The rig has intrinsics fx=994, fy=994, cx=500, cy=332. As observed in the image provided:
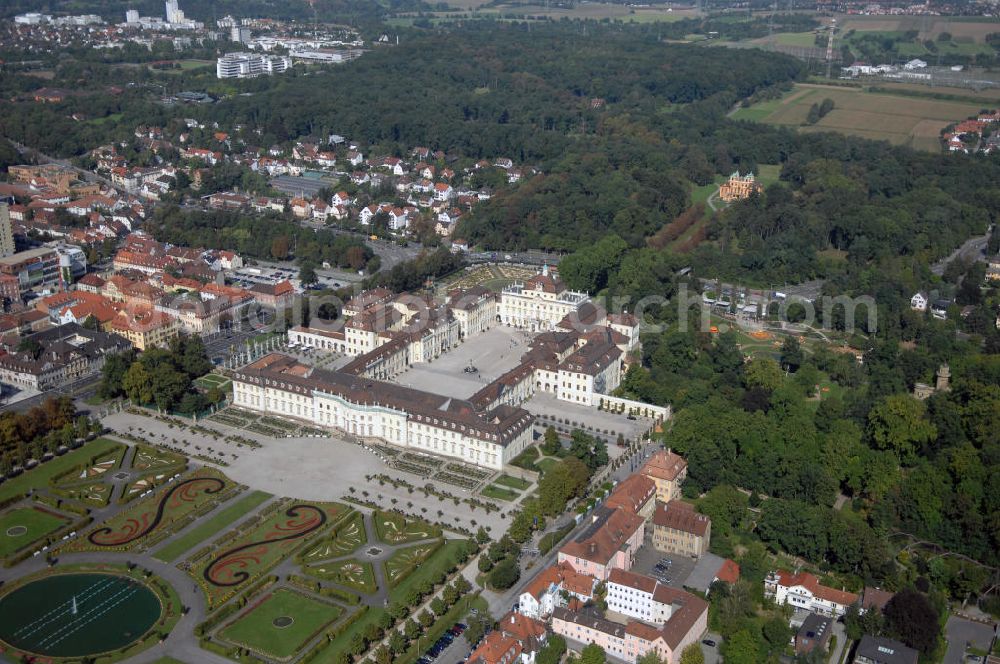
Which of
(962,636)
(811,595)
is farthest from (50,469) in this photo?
(962,636)

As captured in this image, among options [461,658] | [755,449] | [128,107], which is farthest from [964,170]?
[128,107]

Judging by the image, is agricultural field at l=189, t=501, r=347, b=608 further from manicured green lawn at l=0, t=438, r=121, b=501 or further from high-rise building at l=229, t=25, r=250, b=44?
high-rise building at l=229, t=25, r=250, b=44

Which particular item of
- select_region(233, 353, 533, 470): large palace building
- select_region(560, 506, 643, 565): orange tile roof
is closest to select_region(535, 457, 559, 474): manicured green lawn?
select_region(233, 353, 533, 470): large palace building

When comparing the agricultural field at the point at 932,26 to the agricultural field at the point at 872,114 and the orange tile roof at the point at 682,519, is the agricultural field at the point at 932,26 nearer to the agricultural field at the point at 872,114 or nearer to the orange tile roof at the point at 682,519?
the agricultural field at the point at 872,114

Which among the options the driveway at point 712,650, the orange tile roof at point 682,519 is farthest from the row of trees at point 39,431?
the driveway at point 712,650

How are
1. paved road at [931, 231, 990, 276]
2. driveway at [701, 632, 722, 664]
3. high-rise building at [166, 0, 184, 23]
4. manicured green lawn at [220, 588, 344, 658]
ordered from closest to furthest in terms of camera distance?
driveway at [701, 632, 722, 664] < manicured green lawn at [220, 588, 344, 658] < paved road at [931, 231, 990, 276] < high-rise building at [166, 0, 184, 23]

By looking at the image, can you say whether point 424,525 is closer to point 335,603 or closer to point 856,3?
point 335,603

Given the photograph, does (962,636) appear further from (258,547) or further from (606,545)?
(258,547)
